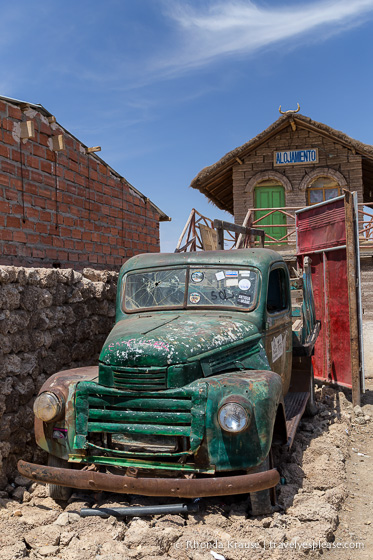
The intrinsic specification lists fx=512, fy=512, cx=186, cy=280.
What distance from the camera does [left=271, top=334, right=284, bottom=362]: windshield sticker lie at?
4656 millimetres

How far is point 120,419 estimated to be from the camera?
3604 mm

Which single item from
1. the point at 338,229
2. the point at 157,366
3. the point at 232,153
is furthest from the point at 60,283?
the point at 232,153

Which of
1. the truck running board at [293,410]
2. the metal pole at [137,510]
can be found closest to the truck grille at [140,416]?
the metal pole at [137,510]

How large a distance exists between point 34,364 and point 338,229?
462 cm

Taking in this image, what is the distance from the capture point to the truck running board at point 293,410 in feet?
13.6

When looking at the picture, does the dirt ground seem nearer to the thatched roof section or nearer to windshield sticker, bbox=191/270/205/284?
windshield sticker, bbox=191/270/205/284

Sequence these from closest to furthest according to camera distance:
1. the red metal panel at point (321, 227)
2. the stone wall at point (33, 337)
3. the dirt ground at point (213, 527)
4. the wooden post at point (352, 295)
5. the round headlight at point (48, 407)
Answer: the dirt ground at point (213, 527) → the round headlight at point (48, 407) → the stone wall at point (33, 337) → the wooden post at point (352, 295) → the red metal panel at point (321, 227)

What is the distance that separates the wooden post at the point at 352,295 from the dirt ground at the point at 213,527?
8.31 ft

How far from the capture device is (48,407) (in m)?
3.78

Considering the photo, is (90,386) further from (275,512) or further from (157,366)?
(275,512)

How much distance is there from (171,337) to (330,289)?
14.5ft

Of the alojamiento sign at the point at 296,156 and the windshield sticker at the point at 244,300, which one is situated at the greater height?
the alojamiento sign at the point at 296,156

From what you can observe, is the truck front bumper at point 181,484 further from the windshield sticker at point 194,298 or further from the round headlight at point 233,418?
the windshield sticker at point 194,298

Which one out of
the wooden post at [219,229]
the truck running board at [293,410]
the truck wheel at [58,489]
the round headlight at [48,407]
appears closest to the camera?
the round headlight at [48,407]
